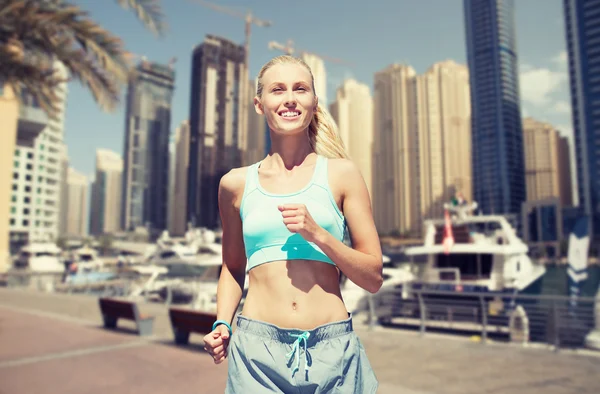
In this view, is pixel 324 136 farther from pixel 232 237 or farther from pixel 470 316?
pixel 470 316

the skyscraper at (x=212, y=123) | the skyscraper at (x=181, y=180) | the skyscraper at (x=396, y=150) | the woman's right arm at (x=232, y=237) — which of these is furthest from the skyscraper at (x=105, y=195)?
the woman's right arm at (x=232, y=237)

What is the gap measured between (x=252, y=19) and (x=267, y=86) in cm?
13269

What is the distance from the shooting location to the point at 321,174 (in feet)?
5.25

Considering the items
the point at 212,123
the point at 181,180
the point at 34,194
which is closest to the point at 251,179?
the point at 34,194

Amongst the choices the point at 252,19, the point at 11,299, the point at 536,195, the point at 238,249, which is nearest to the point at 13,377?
the point at 238,249

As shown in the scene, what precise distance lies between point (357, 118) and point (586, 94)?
50.4m

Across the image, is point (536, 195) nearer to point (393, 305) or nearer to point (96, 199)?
point (393, 305)

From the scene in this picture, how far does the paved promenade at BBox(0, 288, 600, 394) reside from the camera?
546 centimetres

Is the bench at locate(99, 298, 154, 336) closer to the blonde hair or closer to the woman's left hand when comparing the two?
the blonde hair

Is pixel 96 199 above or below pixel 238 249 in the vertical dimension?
above

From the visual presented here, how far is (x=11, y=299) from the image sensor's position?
16.0 meters

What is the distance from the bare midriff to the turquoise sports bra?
4cm

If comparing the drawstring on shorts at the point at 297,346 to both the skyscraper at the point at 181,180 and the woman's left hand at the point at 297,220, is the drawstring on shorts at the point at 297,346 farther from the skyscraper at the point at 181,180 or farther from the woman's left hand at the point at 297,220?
the skyscraper at the point at 181,180

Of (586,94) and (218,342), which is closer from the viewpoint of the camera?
(218,342)
